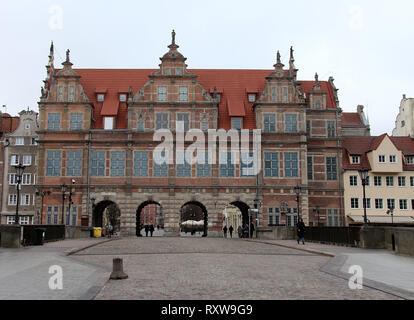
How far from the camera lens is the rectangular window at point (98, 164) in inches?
1973

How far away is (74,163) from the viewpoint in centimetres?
5038

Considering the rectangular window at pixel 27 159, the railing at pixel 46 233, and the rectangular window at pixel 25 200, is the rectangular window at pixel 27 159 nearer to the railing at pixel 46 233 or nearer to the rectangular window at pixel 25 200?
the rectangular window at pixel 25 200

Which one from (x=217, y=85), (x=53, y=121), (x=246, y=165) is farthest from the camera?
(x=217, y=85)

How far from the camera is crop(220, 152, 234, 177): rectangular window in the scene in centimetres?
5031

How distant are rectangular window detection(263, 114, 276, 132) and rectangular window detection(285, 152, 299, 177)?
296cm

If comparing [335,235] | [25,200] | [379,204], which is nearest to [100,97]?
[25,200]

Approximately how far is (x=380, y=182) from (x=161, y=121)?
24.4 metres

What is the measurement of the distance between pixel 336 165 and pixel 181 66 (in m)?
18.9

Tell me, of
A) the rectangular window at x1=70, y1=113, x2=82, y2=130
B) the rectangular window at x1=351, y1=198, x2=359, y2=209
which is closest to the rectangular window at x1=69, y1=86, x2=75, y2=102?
the rectangular window at x1=70, y1=113, x2=82, y2=130

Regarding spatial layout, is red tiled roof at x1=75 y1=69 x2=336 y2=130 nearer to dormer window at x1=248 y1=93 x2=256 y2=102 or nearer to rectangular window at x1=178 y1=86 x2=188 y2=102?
dormer window at x1=248 y1=93 x2=256 y2=102

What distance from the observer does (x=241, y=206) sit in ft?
176

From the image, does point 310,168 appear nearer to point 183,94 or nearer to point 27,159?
point 183,94
